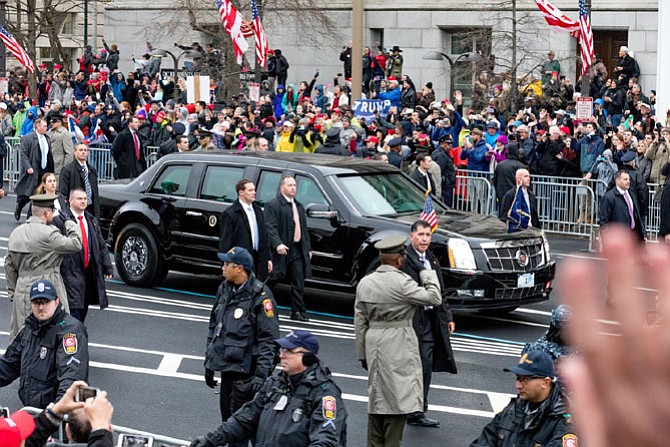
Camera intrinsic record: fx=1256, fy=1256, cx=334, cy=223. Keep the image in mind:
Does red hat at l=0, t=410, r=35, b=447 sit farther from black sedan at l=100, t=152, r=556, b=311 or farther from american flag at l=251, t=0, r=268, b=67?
american flag at l=251, t=0, r=268, b=67

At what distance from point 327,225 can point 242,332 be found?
17.8 ft

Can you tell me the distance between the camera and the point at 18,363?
26.5 feet

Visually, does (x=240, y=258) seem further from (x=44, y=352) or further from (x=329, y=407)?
(x=329, y=407)

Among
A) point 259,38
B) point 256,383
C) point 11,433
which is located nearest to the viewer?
point 11,433

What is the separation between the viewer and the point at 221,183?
48.6 ft

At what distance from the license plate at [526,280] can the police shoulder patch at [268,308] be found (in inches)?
215

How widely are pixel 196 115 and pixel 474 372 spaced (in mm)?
15992

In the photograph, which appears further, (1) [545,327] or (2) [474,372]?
(1) [545,327]

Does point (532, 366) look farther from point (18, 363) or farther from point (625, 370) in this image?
point (625, 370)

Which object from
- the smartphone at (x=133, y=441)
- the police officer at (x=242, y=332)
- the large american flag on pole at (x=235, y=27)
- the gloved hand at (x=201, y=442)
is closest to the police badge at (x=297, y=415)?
the gloved hand at (x=201, y=442)

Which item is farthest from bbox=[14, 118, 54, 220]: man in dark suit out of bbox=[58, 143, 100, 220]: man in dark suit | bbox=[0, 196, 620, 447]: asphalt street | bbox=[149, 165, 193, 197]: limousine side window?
bbox=[149, 165, 193, 197]: limousine side window

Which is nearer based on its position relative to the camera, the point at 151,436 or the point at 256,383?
the point at 151,436

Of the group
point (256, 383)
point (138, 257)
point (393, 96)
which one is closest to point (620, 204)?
point (138, 257)

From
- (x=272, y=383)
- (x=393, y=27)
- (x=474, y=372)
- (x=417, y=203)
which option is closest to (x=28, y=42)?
(x=393, y=27)
